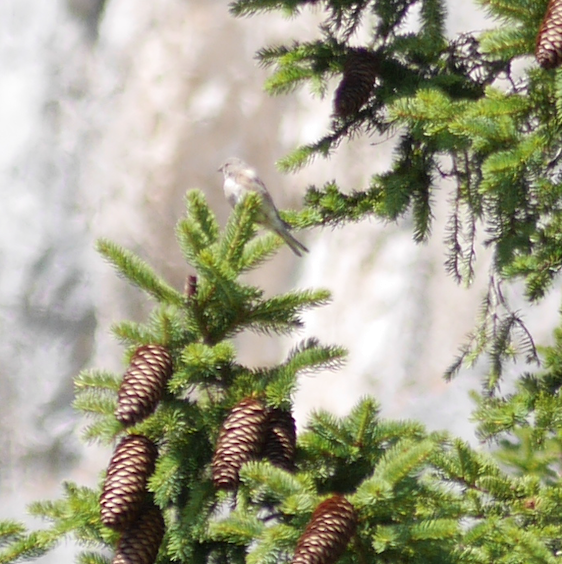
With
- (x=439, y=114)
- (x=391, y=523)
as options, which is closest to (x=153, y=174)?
(x=439, y=114)

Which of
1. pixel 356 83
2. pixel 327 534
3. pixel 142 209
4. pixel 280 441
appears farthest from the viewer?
pixel 142 209

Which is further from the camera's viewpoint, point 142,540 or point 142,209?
point 142,209

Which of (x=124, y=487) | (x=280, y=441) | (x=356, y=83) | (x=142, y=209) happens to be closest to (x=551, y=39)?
(x=356, y=83)

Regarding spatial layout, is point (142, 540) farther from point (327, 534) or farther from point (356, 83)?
point (356, 83)

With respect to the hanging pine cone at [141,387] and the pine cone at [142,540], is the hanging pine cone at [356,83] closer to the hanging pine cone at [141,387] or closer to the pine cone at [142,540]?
the hanging pine cone at [141,387]

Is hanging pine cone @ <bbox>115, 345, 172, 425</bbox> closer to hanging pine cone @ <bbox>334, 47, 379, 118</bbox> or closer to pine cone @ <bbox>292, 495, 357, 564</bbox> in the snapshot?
pine cone @ <bbox>292, 495, 357, 564</bbox>

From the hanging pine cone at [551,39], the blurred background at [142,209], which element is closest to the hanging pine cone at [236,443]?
the hanging pine cone at [551,39]

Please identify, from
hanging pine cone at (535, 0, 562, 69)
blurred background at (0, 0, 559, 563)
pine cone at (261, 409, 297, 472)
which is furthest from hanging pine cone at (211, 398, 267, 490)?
blurred background at (0, 0, 559, 563)
